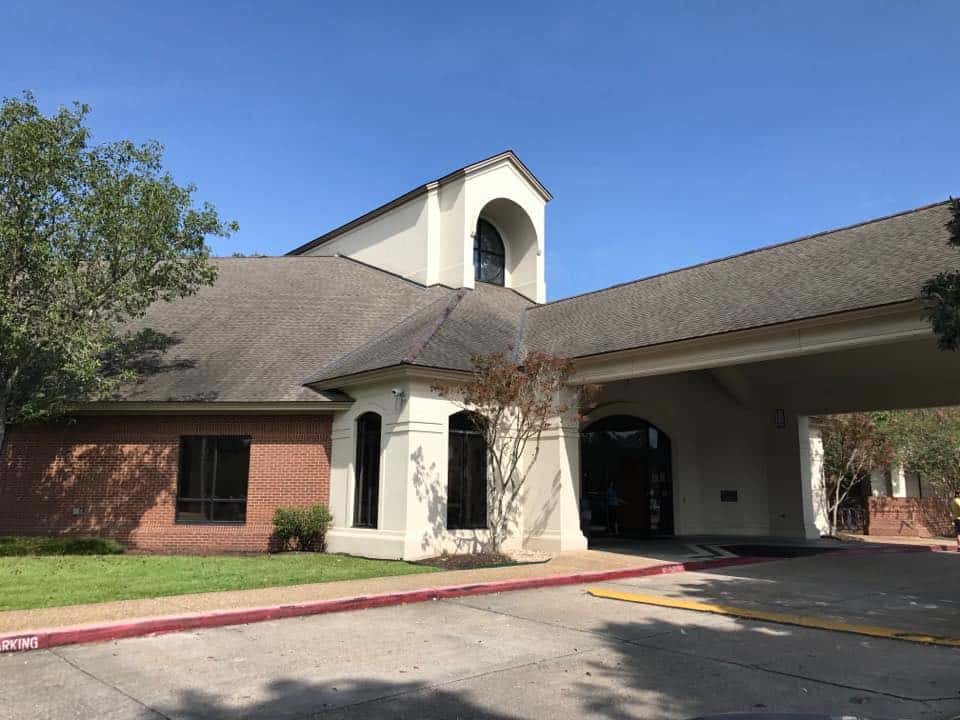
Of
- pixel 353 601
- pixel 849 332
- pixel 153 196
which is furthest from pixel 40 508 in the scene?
pixel 849 332

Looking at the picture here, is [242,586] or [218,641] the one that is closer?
[218,641]

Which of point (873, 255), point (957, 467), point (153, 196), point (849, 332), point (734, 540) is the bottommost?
point (734, 540)

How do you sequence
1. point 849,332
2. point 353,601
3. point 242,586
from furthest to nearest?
1. point 849,332
2. point 242,586
3. point 353,601

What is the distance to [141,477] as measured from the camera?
1705cm

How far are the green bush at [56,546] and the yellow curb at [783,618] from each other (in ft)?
34.9

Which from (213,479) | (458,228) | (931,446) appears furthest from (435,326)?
(931,446)

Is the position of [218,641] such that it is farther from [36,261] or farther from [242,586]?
[36,261]

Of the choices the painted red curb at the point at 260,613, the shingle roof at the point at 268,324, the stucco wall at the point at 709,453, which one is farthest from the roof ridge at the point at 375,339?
the painted red curb at the point at 260,613

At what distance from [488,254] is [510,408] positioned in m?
10.7

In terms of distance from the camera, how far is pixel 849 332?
39.0 ft

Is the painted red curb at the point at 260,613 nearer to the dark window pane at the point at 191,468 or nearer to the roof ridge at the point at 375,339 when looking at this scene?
the roof ridge at the point at 375,339

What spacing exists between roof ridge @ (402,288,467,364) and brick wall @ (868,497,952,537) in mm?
17457

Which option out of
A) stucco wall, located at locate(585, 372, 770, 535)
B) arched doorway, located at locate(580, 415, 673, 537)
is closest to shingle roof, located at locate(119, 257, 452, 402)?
arched doorway, located at locate(580, 415, 673, 537)

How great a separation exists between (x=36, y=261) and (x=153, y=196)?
2.51 meters
